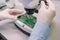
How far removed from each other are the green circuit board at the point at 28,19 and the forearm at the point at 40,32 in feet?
0.25

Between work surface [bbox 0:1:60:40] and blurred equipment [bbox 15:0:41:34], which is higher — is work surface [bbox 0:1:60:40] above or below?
below

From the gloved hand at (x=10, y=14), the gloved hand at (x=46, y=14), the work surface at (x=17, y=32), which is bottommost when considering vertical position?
the work surface at (x=17, y=32)

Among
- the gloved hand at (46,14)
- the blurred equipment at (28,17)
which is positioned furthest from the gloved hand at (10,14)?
the gloved hand at (46,14)

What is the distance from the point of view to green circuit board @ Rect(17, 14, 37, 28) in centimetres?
67

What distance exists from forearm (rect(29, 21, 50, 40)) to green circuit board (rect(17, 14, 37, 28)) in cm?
7

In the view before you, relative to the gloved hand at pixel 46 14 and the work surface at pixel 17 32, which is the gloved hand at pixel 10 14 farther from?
the gloved hand at pixel 46 14

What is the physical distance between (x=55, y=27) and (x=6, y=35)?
0.83 feet

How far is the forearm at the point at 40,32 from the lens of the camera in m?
0.58

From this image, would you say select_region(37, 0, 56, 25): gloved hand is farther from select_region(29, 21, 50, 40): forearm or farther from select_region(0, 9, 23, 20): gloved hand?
select_region(0, 9, 23, 20): gloved hand

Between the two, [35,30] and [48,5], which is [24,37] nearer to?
[35,30]

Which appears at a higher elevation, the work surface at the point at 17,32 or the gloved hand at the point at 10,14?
the gloved hand at the point at 10,14

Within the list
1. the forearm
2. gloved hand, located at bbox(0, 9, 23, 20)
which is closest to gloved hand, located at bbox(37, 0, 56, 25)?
the forearm

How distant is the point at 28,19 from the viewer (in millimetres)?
692

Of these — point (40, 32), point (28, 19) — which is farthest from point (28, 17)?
point (40, 32)
